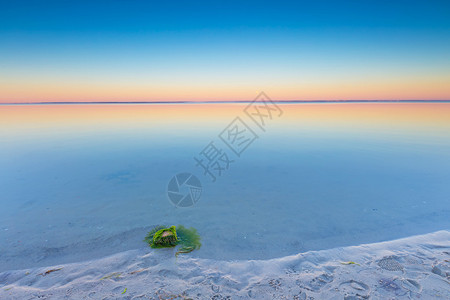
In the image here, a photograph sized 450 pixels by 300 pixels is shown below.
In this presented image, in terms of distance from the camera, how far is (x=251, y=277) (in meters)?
3.39

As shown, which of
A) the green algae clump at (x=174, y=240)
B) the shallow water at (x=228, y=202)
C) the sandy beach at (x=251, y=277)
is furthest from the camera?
the shallow water at (x=228, y=202)

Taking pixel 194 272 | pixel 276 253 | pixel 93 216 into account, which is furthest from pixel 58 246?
pixel 276 253

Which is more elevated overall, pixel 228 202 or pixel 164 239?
pixel 228 202

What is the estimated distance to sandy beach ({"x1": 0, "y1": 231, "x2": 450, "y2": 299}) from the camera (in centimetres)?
302

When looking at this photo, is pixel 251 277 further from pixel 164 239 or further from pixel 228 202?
pixel 228 202

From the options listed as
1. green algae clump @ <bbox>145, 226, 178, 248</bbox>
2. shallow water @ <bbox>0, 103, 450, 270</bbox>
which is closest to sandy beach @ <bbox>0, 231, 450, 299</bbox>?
green algae clump @ <bbox>145, 226, 178, 248</bbox>

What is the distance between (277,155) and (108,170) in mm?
7545

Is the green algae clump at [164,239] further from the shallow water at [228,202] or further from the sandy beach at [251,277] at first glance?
the shallow water at [228,202]

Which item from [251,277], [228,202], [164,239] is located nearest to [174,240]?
[164,239]

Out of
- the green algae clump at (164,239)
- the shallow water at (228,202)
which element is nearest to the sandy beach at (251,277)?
the green algae clump at (164,239)

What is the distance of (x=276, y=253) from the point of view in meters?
4.11

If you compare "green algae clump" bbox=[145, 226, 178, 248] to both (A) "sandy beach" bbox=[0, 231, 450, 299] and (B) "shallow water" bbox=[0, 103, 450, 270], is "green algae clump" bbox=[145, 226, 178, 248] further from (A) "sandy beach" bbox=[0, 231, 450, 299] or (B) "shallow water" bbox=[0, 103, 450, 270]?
(B) "shallow water" bbox=[0, 103, 450, 270]

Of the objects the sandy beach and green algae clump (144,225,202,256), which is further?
green algae clump (144,225,202,256)

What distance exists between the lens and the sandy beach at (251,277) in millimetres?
3020
